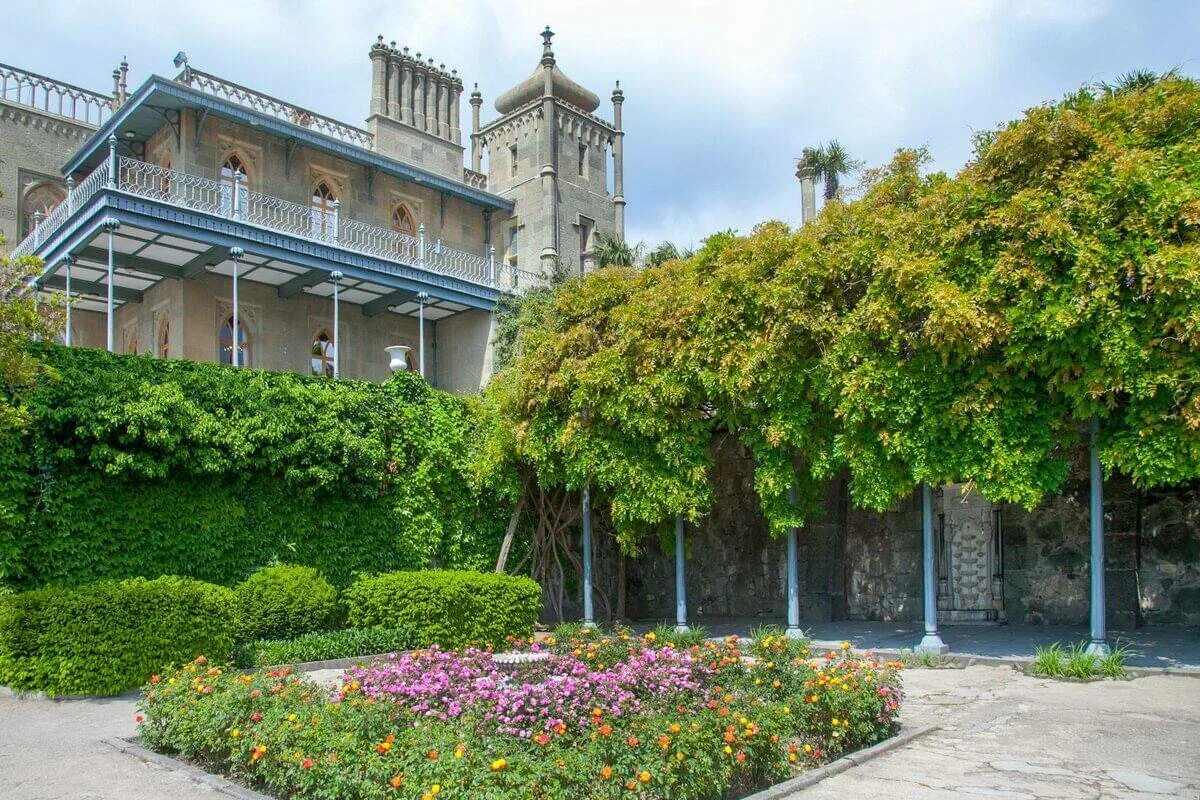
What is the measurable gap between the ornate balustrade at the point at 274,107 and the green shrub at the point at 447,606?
12.2 m

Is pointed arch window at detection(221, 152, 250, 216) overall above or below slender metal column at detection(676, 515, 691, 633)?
above

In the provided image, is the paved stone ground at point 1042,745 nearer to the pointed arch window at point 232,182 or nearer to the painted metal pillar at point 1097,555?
the painted metal pillar at point 1097,555

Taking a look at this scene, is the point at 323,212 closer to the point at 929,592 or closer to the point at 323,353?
the point at 323,353

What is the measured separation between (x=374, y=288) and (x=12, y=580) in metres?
11.7

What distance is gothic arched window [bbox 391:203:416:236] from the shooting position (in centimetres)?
2409

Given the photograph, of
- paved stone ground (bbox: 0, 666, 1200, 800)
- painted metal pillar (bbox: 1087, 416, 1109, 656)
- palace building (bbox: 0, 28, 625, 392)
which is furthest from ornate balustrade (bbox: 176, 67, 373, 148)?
painted metal pillar (bbox: 1087, 416, 1109, 656)

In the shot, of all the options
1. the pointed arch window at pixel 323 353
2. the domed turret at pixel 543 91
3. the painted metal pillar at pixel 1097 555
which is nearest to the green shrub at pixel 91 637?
the painted metal pillar at pixel 1097 555

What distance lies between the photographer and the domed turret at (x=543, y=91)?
27406 millimetres

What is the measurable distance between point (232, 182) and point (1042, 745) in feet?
59.9

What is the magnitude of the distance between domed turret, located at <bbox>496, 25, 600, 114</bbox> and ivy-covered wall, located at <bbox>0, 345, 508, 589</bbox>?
47.5ft

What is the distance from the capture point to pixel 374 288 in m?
21.6

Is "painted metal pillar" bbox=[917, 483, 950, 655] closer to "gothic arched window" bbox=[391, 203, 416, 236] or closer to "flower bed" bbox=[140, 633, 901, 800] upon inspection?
"flower bed" bbox=[140, 633, 901, 800]

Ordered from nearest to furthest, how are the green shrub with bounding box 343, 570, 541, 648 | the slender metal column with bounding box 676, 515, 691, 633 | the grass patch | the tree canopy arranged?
the tree canopy, the grass patch, the green shrub with bounding box 343, 570, 541, 648, the slender metal column with bounding box 676, 515, 691, 633

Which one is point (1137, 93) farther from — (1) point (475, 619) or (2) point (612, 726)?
(1) point (475, 619)
